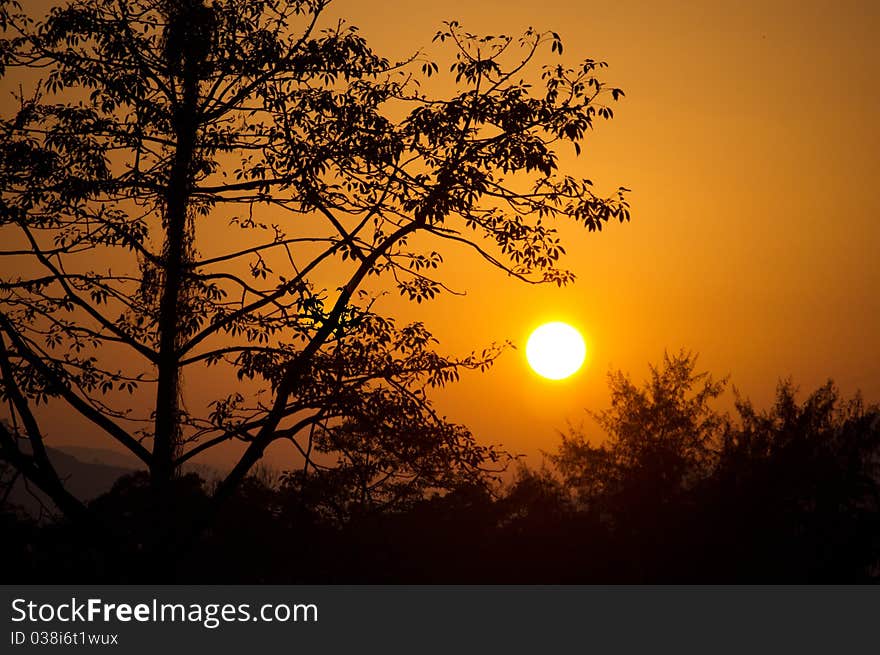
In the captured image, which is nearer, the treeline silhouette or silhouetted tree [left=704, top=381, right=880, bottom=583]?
the treeline silhouette

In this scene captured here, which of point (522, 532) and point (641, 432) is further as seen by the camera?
point (641, 432)

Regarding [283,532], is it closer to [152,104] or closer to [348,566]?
[348,566]

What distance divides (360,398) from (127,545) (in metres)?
4.09

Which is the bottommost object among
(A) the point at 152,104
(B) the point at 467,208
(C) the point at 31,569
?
(C) the point at 31,569

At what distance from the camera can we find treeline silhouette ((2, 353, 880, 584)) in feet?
56.4

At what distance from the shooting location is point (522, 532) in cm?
2216

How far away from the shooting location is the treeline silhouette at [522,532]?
17203 millimetres

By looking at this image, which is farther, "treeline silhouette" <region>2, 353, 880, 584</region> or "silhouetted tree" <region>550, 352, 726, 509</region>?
A: "silhouetted tree" <region>550, 352, 726, 509</region>

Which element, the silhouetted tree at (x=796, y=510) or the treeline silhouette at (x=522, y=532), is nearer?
the treeline silhouette at (x=522, y=532)

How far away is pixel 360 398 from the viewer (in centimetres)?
1476
